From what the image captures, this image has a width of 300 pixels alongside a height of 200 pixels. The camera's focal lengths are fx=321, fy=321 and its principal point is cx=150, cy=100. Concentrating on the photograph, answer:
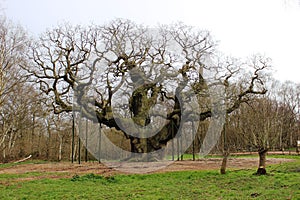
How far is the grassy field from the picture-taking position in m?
8.10

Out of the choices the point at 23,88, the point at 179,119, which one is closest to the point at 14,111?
the point at 23,88

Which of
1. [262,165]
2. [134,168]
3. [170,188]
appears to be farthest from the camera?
[134,168]

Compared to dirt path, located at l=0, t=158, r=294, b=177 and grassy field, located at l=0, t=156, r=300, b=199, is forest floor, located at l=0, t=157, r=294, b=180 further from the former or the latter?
grassy field, located at l=0, t=156, r=300, b=199

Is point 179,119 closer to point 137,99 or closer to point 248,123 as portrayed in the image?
Result: point 137,99

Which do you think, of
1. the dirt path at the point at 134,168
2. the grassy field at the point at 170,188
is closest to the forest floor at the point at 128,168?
the dirt path at the point at 134,168

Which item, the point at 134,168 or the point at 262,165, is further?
the point at 134,168

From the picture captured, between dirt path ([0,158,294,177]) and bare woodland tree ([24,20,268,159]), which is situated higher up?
bare woodland tree ([24,20,268,159])

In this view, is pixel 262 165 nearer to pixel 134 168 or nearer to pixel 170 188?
pixel 170 188

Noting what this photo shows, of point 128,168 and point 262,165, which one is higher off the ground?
point 262,165

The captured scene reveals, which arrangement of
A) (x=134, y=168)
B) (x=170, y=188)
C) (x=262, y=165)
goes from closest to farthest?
(x=170, y=188) < (x=262, y=165) < (x=134, y=168)

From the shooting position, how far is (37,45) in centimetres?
2169

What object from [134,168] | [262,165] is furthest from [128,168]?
[262,165]

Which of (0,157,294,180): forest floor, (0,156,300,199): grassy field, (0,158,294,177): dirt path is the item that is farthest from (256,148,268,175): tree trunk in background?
(0,158,294,177): dirt path

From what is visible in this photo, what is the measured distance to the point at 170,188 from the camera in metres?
9.70
